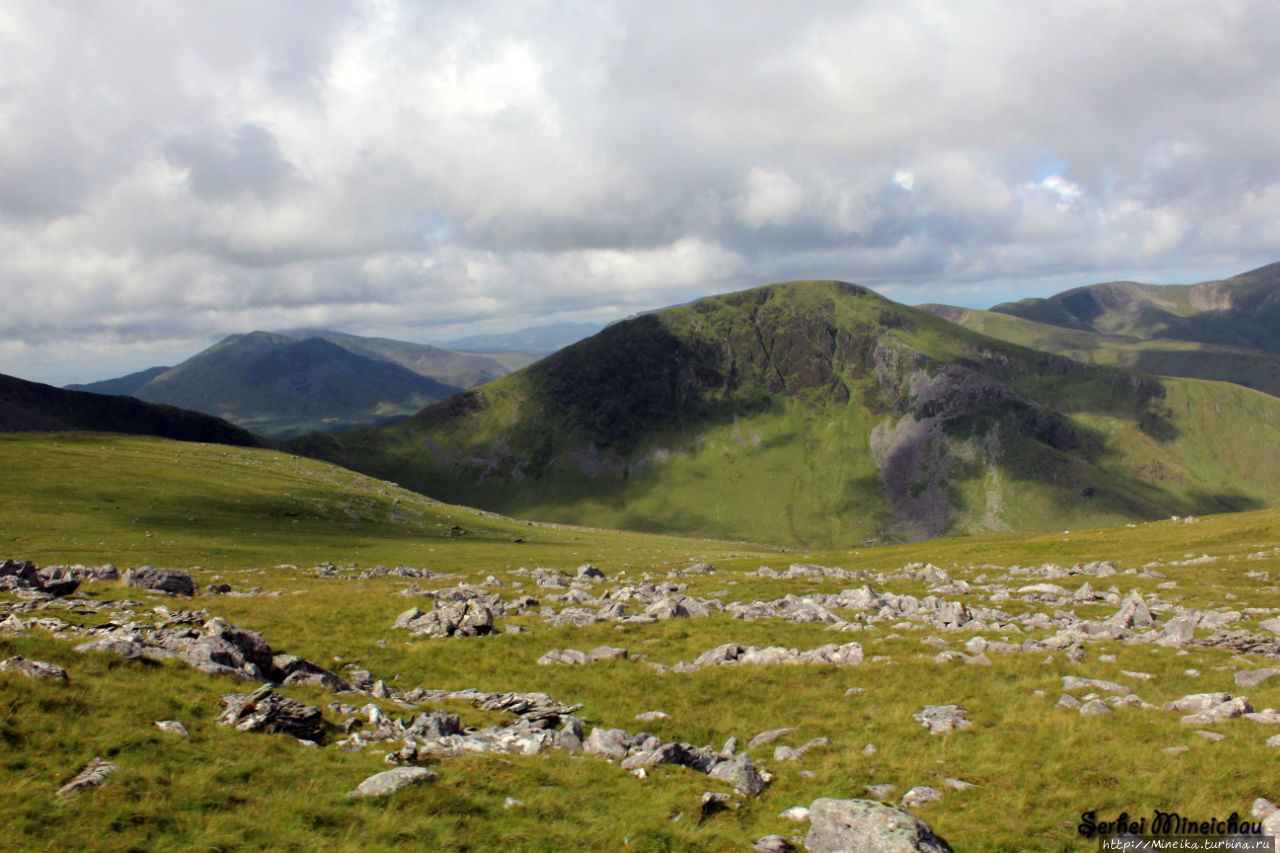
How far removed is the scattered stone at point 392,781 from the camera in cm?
1400

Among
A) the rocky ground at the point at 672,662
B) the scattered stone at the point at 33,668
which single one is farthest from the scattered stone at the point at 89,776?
the scattered stone at the point at 33,668

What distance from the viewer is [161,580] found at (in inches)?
1447

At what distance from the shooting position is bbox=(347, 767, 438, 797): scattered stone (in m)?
14.0

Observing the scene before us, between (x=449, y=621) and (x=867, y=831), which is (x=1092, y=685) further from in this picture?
(x=449, y=621)

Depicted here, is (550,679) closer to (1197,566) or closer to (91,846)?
(91,846)

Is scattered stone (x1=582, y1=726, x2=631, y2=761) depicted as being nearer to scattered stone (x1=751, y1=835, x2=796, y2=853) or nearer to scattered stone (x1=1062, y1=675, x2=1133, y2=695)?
scattered stone (x1=751, y1=835, x2=796, y2=853)

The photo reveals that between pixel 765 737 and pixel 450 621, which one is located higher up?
pixel 450 621

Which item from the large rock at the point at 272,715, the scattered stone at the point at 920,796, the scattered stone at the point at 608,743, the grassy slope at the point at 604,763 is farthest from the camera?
the scattered stone at the point at 608,743

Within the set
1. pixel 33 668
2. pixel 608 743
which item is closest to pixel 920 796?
pixel 608 743

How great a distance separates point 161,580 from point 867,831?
40.1 metres

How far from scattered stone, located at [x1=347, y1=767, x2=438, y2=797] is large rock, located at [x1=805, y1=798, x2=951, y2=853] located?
28.3ft

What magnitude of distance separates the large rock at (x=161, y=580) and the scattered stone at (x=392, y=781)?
29436 millimetres

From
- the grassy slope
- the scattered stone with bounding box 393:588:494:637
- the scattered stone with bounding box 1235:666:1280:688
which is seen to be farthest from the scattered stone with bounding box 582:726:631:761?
the scattered stone with bounding box 1235:666:1280:688
